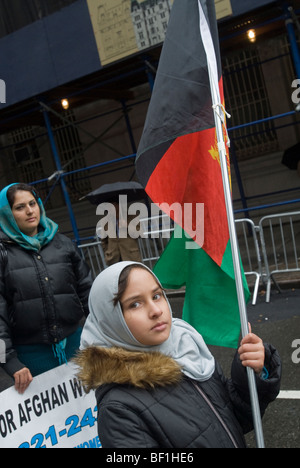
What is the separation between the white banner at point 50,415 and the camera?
2.60 metres

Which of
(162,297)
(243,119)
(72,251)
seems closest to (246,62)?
(243,119)

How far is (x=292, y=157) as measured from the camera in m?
10.6

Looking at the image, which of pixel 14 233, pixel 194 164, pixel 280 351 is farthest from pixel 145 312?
pixel 280 351

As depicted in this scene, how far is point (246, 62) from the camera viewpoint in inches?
454

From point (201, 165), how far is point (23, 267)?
1.34m

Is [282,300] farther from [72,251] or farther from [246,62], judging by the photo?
[246,62]

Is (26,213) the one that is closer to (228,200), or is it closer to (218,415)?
(228,200)

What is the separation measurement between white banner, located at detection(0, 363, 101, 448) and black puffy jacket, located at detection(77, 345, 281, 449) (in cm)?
113

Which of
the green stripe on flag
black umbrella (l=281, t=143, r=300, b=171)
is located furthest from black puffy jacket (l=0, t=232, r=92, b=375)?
black umbrella (l=281, t=143, r=300, b=171)

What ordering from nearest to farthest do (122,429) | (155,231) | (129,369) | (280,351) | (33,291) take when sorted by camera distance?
(122,429) → (129,369) → (33,291) → (280,351) → (155,231)

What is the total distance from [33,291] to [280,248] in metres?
6.87

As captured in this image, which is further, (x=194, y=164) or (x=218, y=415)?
(x=194, y=164)

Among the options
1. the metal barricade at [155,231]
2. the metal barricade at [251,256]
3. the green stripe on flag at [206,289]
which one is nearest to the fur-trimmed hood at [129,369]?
the green stripe on flag at [206,289]

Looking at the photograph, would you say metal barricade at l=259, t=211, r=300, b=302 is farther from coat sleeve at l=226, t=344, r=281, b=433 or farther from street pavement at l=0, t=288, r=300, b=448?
coat sleeve at l=226, t=344, r=281, b=433
